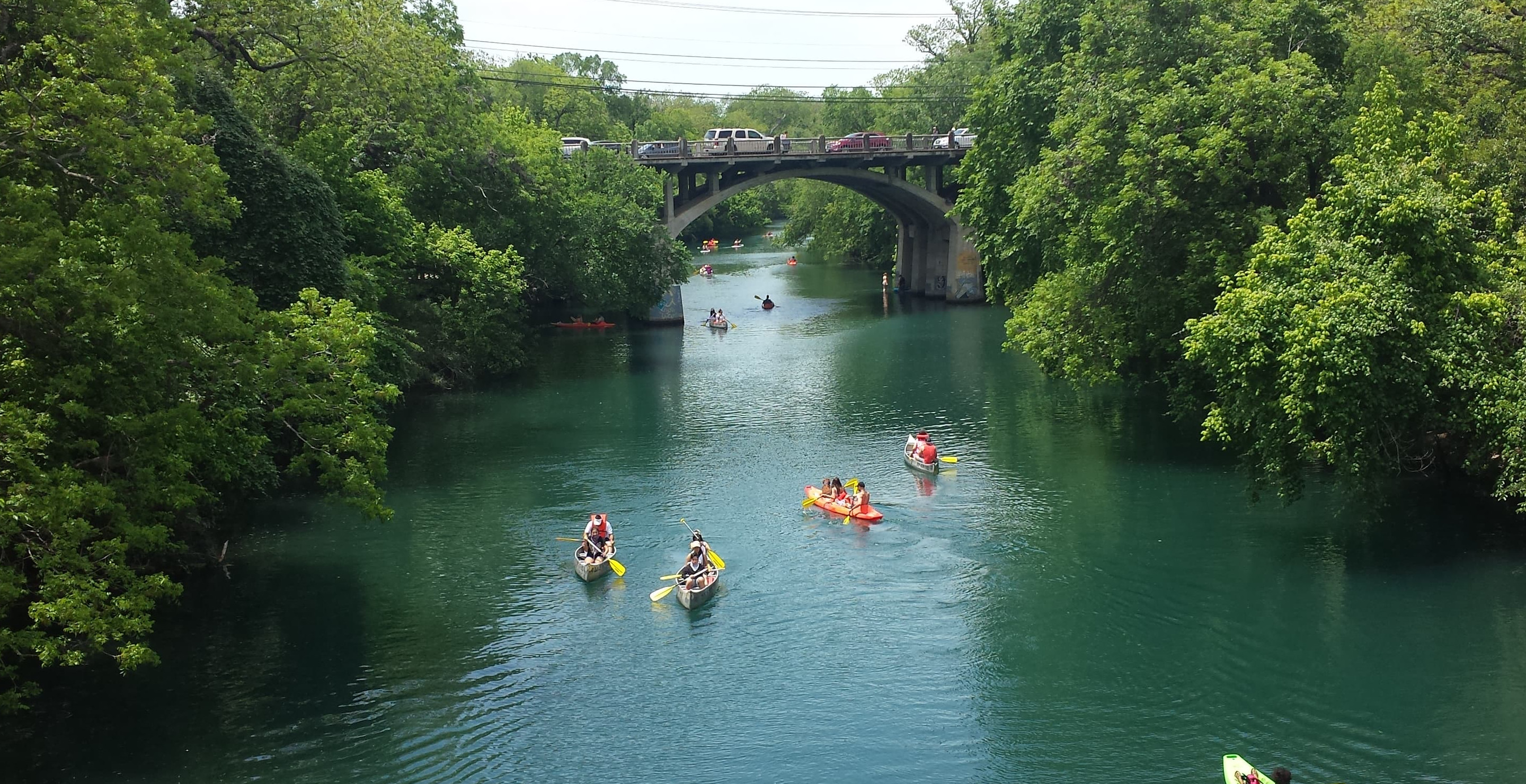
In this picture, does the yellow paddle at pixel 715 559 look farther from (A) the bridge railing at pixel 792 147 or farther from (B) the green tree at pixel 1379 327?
(A) the bridge railing at pixel 792 147

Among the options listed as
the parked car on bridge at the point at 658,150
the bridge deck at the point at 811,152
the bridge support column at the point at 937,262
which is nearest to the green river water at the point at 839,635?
the parked car on bridge at the point at 658,150

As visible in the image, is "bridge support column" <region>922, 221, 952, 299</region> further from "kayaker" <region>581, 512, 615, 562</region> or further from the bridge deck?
"kayaker" <region>581, 512, 615, 562</region>

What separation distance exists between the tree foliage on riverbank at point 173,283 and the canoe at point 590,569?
4377 mm

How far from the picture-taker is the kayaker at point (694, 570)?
24.5 metres

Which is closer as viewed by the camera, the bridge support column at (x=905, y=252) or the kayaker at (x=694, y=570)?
the kayaker at (x=694, y=570)

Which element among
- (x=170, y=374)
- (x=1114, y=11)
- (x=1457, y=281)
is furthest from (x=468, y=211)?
(x=1457, y=281)

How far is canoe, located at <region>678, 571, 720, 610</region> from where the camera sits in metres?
24.2

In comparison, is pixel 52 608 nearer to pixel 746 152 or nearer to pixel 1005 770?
pixel 1005 770

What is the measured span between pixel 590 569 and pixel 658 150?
42346 mm

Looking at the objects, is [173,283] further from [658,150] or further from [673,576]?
[658,150]

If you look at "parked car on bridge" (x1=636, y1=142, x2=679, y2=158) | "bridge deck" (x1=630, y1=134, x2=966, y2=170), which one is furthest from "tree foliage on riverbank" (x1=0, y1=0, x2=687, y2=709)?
"bridge deck" (x1=630, y1=134, x2=966, y2=170)

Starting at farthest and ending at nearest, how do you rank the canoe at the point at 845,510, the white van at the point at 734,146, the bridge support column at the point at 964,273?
the bridge support column at the point at 964,273, the white van at the point at 734,146, the canoe at the point at 845,510

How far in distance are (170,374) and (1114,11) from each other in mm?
27723

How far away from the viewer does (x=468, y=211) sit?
155 ft
